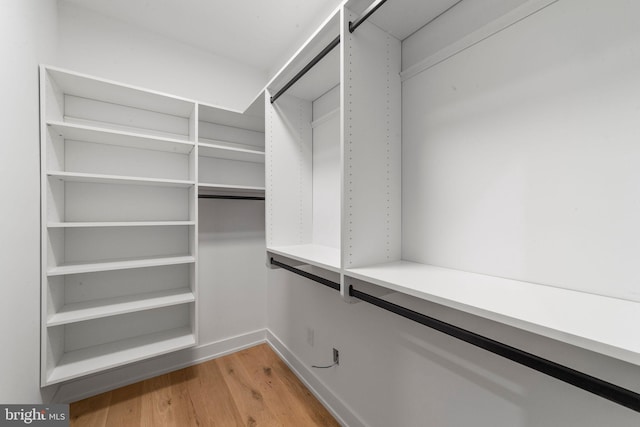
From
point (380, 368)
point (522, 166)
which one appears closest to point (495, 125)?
point (522, 166)

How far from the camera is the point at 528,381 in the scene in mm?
768

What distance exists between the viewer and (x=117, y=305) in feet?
5.68

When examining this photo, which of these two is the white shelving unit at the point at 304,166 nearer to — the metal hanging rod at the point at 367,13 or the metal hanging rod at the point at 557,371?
the metal hanging rod at the point at 367,13

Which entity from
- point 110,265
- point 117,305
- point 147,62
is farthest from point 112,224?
point 147,62

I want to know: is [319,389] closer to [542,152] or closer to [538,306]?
[538,306]

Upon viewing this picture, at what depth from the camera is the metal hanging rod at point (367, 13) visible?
35.0 inches

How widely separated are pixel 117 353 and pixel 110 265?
64cm

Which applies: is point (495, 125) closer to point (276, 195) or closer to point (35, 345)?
point (276, 195)

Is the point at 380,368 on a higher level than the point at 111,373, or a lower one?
higher

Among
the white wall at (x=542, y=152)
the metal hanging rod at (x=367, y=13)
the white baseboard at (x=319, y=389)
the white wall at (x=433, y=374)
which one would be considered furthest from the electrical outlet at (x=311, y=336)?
the metal hanging rod at (x=367, y=13)

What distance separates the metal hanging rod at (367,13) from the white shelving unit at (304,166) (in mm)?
510

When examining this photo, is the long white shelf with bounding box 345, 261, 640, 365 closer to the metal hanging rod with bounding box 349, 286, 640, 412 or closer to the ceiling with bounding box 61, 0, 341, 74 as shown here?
the metal hanging rod with bounding box 349, 286, 640, 412

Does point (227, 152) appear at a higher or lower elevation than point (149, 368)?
higher

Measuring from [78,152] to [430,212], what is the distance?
2337 millimetres
